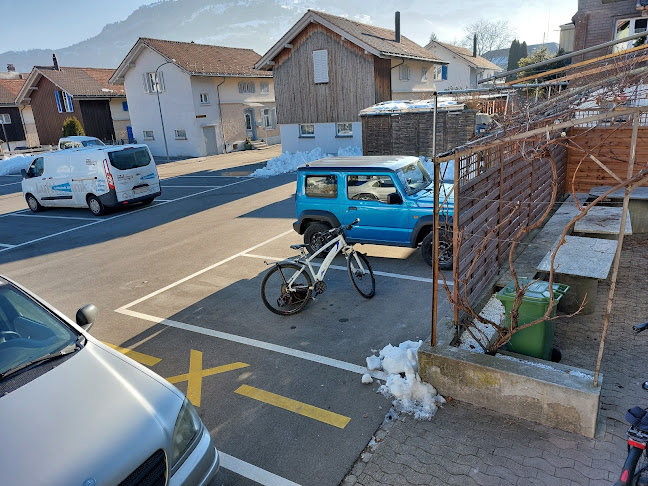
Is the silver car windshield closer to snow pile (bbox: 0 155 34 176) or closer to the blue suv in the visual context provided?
the blue suv

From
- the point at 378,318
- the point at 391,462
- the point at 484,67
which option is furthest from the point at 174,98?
the point at 484,67

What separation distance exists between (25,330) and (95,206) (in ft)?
41.4

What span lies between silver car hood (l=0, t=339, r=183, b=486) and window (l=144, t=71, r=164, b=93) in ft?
105

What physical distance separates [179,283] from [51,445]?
5.96m

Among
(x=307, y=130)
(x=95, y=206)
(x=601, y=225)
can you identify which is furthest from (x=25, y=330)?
(x=307, y=130)

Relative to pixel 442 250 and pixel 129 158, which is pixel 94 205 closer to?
pixel 129 158

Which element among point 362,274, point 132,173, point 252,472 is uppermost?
point 132,173

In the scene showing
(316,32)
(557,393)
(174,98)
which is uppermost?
(316,32)

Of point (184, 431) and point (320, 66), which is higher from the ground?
point (320, 66)

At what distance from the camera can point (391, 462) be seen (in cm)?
400

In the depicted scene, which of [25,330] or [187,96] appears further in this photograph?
[187,96]

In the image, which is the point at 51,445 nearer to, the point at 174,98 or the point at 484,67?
the point at 174,98

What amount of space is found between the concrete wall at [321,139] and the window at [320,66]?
252 cm

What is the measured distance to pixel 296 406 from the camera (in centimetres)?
483
